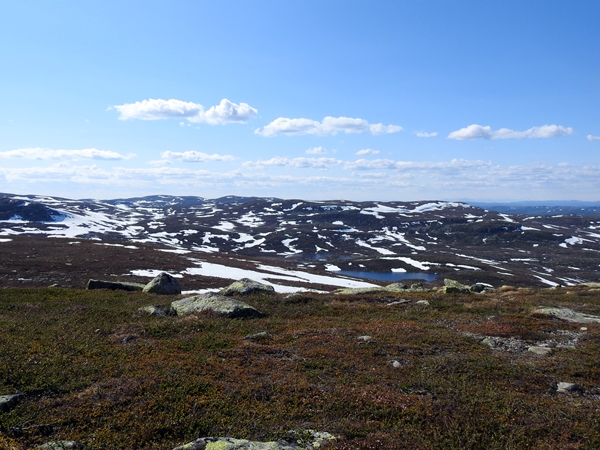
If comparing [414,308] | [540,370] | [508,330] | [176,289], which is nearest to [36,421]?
[540,370]

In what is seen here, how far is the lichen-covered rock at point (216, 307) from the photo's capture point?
20.5 m

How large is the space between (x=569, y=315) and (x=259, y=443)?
23.2 meters

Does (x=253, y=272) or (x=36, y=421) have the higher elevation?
(x=36, y=421)

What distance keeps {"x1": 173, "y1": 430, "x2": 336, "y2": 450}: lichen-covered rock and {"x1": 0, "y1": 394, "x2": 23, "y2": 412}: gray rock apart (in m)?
4.98

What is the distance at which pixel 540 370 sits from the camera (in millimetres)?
13547

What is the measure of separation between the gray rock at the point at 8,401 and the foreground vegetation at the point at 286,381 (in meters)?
0.41

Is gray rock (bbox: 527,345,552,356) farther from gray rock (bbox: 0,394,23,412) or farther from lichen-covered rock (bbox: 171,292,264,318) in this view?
gray rock (bbox: 0,394,23,412)

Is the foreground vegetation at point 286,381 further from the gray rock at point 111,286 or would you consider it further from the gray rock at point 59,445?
the gray rock at point 111,286

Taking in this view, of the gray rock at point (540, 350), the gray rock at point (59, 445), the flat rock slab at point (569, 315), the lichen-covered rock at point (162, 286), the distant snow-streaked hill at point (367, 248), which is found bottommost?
the distant snow-streaked hill at point (367, 248)

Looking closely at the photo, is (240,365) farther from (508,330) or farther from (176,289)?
(176,289)

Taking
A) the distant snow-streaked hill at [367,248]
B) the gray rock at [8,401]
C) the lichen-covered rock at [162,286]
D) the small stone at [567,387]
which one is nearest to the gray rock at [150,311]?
the lichen-covered rock at [162,286]

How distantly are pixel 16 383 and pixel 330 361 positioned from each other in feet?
32.7

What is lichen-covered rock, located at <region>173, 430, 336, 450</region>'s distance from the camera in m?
7.59

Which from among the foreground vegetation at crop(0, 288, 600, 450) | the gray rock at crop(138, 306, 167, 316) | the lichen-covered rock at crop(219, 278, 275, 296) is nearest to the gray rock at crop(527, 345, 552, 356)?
the foreground vegetation at crop(0, 288, 600, 450)
